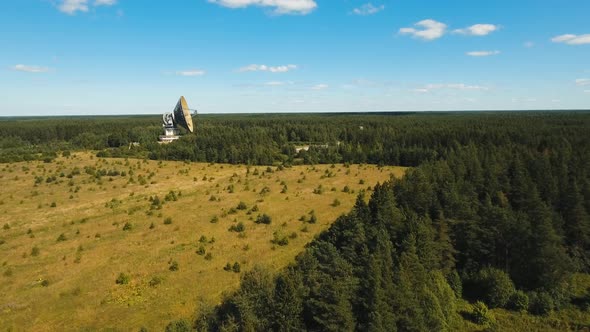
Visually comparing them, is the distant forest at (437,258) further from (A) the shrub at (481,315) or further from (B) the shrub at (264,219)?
(B) the shrub at (264,219)

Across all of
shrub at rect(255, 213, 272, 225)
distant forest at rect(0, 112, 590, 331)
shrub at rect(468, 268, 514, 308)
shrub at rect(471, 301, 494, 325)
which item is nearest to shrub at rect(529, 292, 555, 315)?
distant forest at rect(0, 112, 590, 331)

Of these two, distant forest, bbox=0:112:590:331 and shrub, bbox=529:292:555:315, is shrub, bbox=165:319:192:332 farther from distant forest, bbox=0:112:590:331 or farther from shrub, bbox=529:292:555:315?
shrub, bbox=529:292:555:315

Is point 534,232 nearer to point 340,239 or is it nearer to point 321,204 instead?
point 340,239

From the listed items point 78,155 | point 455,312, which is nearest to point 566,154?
point 455,312

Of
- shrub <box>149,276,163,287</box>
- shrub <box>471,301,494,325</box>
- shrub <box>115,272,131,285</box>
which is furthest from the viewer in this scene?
shrub <box>115,272,131,285</box>

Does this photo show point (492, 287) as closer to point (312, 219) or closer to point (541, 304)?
point (541, 304)

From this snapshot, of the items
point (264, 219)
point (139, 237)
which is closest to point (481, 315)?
point (264, 219)

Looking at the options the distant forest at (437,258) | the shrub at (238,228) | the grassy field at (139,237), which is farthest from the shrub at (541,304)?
the shrub at (238,228)
